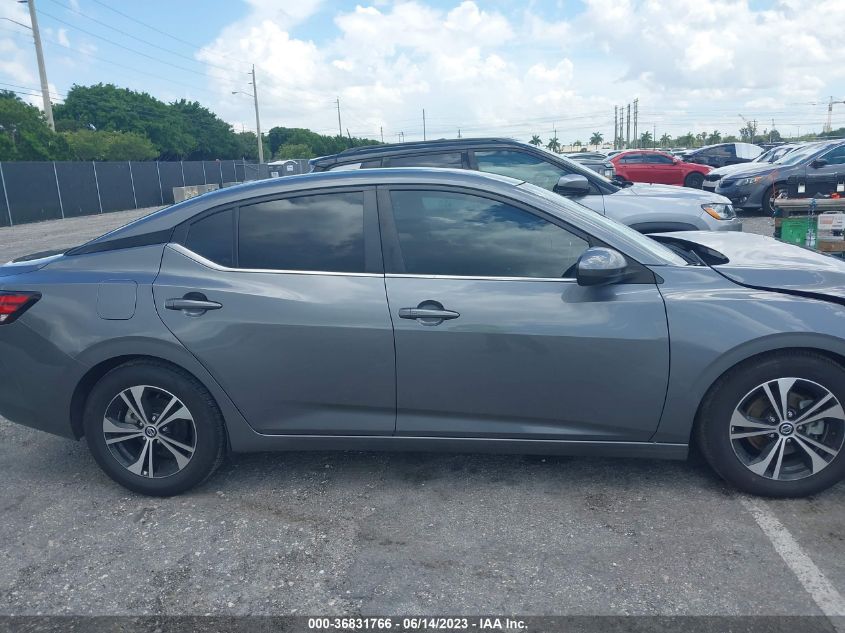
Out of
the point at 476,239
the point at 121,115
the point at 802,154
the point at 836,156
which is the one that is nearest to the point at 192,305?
the point at 476,239

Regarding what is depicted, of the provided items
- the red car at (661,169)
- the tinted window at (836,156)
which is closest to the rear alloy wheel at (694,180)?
the red car at (661,169)

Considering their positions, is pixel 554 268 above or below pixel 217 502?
above

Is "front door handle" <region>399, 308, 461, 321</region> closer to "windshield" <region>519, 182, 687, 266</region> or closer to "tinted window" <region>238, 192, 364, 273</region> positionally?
"tinted window" <region>238, 192, 364, 273</region>

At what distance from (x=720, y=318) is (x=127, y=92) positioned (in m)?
86.2

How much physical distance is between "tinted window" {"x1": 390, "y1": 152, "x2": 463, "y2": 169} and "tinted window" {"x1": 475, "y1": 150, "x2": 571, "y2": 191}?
0.21m

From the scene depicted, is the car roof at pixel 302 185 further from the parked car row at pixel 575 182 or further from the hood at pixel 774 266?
the parked car row at pixel 575 182

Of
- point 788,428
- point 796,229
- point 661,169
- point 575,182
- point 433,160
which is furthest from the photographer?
point 661,169

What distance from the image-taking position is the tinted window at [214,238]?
3646 mm

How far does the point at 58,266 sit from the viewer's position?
3773 millimetres

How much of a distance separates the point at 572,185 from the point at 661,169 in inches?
766

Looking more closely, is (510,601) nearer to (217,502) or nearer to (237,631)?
(237,631)

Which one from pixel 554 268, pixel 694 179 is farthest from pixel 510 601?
pixel 694 179

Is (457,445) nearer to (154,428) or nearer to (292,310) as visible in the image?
(292,310)

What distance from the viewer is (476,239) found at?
11.5 ft
